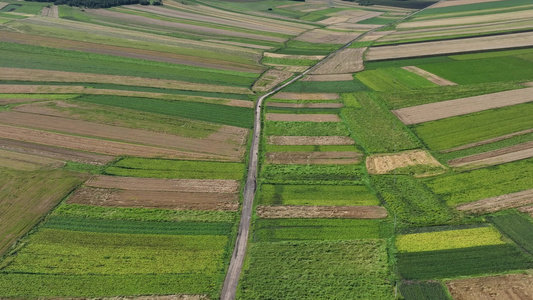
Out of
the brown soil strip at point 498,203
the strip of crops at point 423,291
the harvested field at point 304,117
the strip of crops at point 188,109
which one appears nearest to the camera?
the strip of crops at point 423,291

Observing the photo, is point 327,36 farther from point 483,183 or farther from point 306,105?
point 483,183

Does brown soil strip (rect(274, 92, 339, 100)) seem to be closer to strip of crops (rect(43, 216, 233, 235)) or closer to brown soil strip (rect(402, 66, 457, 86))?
brown soil strip (rect(402, 66, 457, 86))

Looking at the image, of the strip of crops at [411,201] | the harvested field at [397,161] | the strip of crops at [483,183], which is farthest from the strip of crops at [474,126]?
the strip of crops at [411,201]

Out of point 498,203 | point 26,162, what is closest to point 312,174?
point 498,203

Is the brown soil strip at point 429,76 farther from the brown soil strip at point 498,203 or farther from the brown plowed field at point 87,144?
the brown plowed field at point 87,144

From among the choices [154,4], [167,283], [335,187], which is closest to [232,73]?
[335,187]

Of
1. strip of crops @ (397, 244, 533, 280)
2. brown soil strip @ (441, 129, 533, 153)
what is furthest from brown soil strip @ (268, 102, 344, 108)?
strip of crops @ (397, 244, 533, 280)
